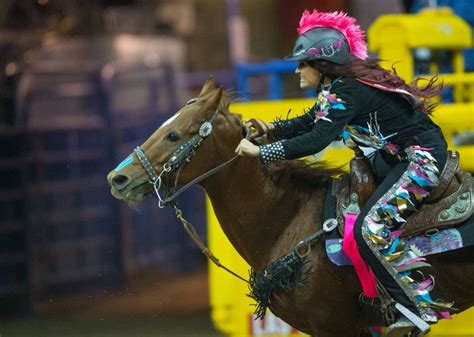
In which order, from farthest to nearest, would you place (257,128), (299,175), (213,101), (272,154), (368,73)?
(299,175) → (257,128) → (213,101) → (368,73) → (272,154)

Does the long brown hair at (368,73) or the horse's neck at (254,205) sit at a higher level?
the long brown hair at (368,73)

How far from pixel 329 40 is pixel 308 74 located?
219mm

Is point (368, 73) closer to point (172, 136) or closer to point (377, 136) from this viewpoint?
point (377, 136)

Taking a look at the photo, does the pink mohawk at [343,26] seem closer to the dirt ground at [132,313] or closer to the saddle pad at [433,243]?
the saddle pad at [433,243]

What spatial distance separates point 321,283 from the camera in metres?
5.45

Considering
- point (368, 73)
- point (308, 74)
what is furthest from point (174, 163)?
point (368, 73)

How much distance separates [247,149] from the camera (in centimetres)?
531

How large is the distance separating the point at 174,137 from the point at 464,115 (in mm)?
2166

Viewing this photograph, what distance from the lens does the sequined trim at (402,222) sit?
5.24 m

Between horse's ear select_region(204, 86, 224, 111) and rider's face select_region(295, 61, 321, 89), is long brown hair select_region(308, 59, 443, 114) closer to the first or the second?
rider's face select_region(295, 61, 321, 89)

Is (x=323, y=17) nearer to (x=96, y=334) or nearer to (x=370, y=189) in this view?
(x=370, y=189)

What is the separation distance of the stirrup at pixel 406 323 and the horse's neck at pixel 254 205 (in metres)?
0.76

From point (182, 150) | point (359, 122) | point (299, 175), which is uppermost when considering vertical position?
point (359, 122)

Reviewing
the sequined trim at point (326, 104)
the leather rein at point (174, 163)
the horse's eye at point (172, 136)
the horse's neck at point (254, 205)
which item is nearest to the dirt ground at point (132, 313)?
the horse's neck at point (254, 205)
